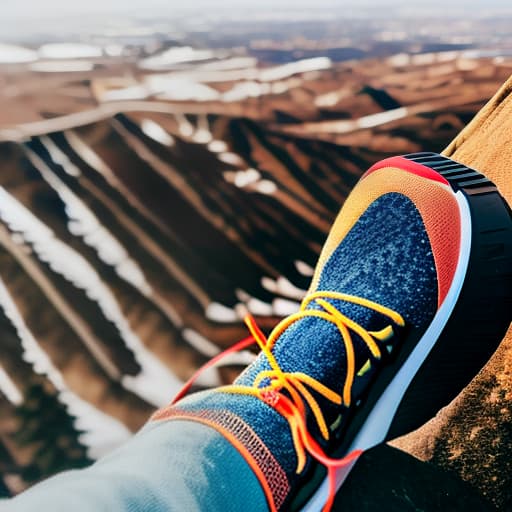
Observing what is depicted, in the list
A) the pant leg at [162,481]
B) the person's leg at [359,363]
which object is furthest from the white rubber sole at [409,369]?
the pant leg at [162,481]

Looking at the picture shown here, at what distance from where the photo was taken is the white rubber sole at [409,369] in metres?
0.59

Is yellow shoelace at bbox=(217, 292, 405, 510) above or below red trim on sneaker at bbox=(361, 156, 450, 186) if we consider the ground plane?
below

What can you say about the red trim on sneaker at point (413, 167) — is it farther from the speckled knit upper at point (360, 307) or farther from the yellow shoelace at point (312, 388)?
the yellow shoelace at point (312, 388)

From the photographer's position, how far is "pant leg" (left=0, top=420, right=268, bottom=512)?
46cm

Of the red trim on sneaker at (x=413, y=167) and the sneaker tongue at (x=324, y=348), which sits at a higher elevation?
the red trim on sneaker at (x=413, y=167)

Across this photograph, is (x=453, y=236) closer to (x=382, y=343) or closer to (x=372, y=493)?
(x=382, y=343)

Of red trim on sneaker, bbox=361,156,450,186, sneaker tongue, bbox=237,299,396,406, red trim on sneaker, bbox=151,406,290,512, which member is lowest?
red trim on sneaker, bbox=151,406,290,512

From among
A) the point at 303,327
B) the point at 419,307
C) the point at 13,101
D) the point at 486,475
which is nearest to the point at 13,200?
the point at 13,101

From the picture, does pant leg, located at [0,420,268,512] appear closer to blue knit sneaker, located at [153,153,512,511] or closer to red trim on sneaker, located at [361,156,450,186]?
blue knit sneaker, located at [153,153,512,511]

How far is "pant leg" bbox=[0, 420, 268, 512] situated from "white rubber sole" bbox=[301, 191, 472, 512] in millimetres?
127

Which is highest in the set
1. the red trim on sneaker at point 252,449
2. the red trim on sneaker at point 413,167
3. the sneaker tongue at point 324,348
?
the red trim on sneaker at point 413,167

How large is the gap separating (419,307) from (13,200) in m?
0.75

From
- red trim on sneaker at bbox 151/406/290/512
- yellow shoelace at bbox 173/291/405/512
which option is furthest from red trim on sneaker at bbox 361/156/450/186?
red trim on sneaker at bbox 151/406/290/512

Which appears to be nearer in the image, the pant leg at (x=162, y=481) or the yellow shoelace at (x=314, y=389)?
the pant leg at (x=162, y=481)
